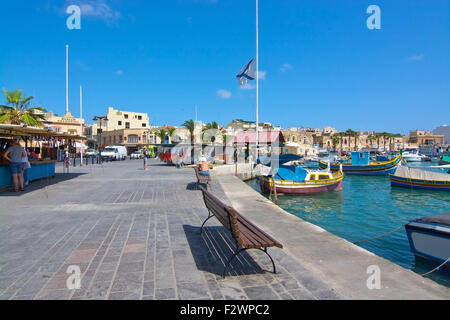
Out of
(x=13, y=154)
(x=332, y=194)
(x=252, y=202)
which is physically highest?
(x=13, y=154)

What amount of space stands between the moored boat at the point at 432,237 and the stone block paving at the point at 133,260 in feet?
12.4

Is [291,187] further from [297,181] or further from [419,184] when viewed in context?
[419,184]

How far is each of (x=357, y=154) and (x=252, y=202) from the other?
31.6 meters

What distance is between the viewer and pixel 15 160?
35.3 feet

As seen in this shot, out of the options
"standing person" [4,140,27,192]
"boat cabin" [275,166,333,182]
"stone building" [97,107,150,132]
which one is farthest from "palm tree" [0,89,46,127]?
"stone building" [97,107,150,132]

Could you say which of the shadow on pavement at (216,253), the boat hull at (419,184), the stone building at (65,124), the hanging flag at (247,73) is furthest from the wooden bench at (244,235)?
the stone building at (65,124)

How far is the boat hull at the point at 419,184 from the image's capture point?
2053cm

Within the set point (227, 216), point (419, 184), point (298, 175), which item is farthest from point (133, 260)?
point (419, 184)

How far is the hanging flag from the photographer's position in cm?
2259

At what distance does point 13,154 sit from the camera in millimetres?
10727

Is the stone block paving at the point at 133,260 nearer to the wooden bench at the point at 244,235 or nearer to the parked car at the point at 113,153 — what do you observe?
the wooden bench at the point at 244,235
